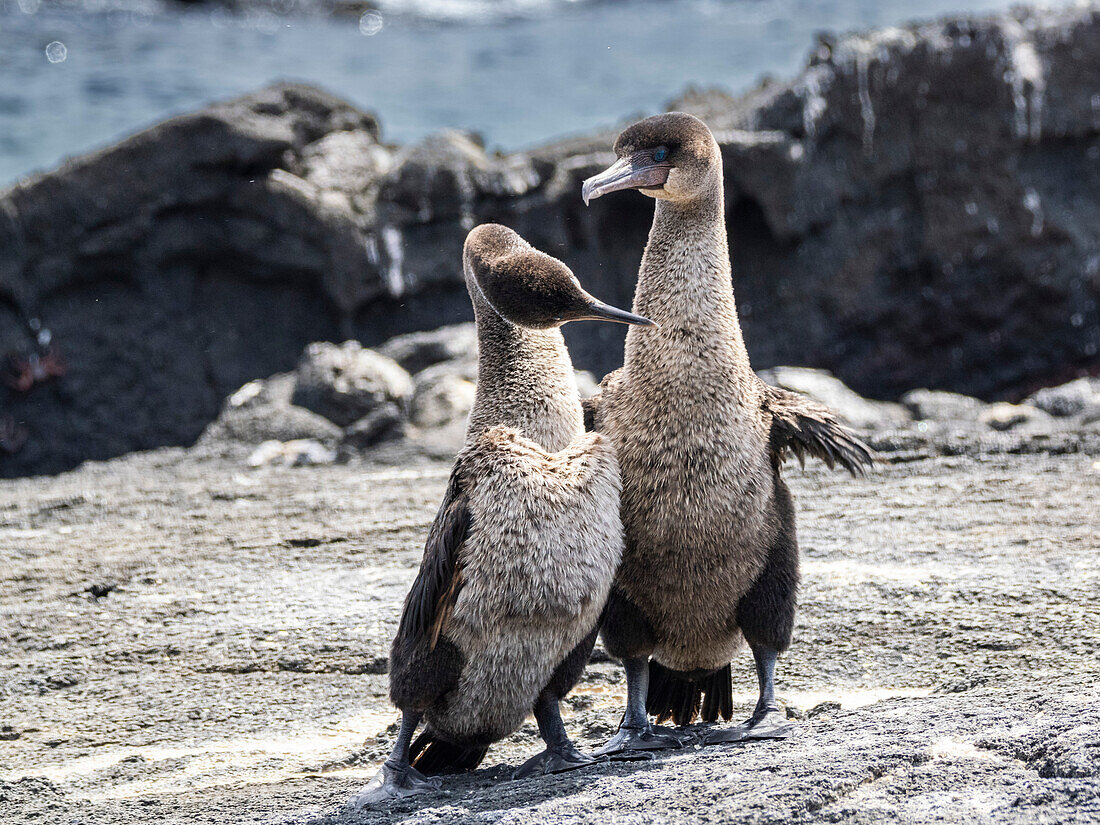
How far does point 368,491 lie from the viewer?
6840mm

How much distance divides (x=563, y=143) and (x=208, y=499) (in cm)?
735

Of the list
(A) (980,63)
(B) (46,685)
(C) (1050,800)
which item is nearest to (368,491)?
(B) (46,685)

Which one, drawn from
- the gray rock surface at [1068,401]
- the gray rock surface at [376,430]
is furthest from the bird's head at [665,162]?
the gray rock surface at [1068,401]

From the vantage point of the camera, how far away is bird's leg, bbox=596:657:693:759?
11.4 feet

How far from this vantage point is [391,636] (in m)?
4.79

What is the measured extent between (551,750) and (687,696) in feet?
2.75

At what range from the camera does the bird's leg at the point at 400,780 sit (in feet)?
10.6

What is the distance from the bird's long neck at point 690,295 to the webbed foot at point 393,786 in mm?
1446

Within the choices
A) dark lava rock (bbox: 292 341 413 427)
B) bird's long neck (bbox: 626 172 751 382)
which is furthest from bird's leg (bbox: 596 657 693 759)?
dark lava rock (bbox: 292 341 413 427)

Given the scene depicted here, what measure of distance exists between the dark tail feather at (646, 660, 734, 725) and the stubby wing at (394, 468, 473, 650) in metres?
1.07

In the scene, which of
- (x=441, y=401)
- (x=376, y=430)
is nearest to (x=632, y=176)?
(x=376, y=430)

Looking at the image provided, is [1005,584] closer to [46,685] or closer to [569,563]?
[569,563]

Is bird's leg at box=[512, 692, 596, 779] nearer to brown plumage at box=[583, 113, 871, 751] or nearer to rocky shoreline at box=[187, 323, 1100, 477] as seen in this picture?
brown plumage at box=[583, 113, 871, 751]

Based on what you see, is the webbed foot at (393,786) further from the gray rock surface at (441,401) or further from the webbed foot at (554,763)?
the gray rock surface at (441,401)
